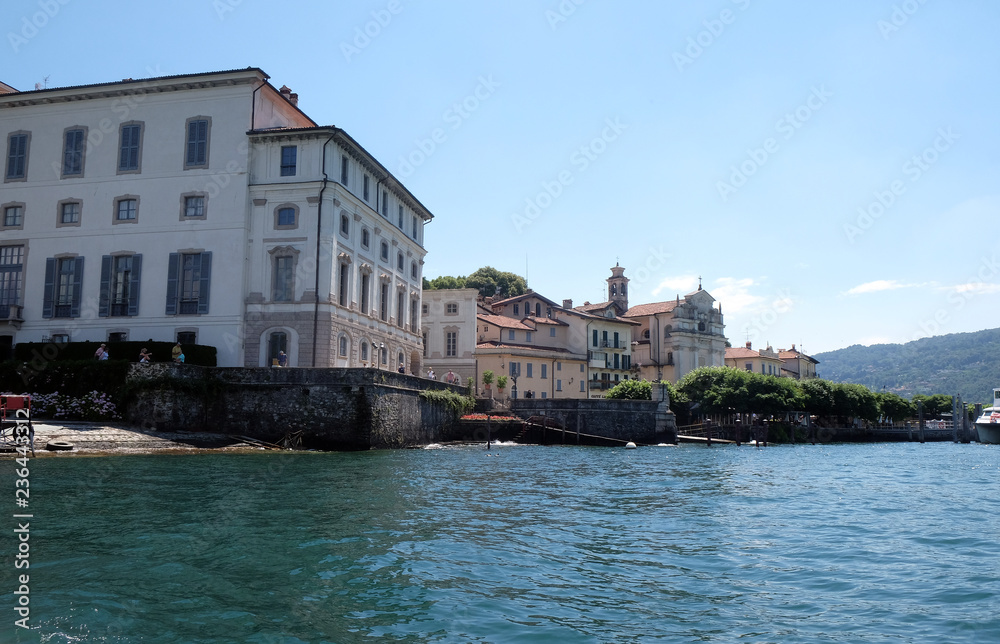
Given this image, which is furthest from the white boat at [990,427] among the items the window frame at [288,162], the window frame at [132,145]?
the window frame at [132,145]

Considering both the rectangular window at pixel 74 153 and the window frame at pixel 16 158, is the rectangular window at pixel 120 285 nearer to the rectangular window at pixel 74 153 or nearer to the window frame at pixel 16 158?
the rectangular window at pixel 74 153

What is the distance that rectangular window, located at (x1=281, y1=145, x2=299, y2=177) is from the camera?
36.8 metres

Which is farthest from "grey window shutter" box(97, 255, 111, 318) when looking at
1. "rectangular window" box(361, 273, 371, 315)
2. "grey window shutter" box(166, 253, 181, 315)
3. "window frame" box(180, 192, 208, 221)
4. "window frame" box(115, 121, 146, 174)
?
"rectangular window" box(361, 273, 371, 315)

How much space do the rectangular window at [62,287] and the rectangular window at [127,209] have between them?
2878 mm

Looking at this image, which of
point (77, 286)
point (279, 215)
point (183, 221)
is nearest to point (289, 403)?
point (279, 215)

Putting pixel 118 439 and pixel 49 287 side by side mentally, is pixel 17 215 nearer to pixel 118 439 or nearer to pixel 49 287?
pixel 49 287

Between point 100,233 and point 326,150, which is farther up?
point 326,150

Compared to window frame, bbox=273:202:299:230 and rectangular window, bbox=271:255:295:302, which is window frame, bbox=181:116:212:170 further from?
rectangular window, bbox=271:255:295:302

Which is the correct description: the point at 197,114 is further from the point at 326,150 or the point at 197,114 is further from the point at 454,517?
the point at 454,517

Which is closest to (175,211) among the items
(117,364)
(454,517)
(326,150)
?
(326,150)

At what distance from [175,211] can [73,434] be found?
15335mm

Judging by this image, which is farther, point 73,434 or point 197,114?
point 197,114

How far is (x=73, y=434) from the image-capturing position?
24.9 m

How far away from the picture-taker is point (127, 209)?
37.9m
